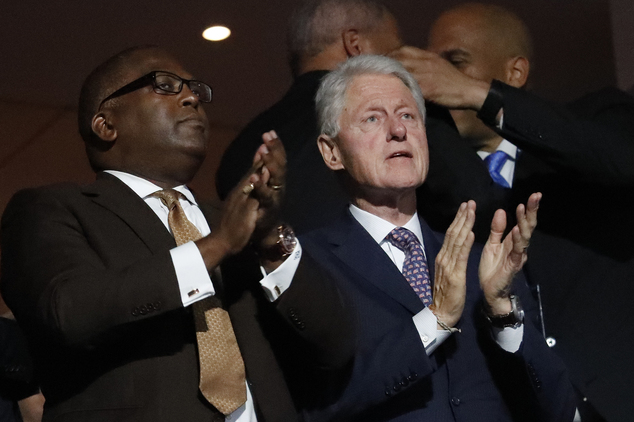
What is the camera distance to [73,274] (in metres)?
1.90

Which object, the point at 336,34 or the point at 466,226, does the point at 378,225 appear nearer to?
the point at 466,226

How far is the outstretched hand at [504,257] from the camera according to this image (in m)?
2.33

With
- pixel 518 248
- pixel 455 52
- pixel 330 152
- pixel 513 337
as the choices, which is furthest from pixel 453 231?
pixel 455 52

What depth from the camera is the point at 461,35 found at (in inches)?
141

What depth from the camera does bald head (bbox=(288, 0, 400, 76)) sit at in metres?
3.16

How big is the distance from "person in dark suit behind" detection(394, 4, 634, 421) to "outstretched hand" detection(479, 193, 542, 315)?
376 mm

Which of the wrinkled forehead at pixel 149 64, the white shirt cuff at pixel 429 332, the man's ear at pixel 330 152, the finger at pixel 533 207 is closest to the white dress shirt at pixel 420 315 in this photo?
the white shirt cuff at pixel 429 332

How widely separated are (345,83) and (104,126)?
2.25ft

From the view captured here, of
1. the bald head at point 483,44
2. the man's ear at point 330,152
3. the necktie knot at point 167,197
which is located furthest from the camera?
the bald head at point 483,44

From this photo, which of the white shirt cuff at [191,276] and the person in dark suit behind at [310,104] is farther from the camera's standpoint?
the person in dark suit behind at [310,104]

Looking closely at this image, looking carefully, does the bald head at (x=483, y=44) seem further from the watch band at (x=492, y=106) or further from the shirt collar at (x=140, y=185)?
the shirt collar at (x=140, y=185)

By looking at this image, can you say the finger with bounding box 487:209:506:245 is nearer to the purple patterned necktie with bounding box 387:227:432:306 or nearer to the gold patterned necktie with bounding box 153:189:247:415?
the purple patterned necktie with bounding box 387:227:432:306

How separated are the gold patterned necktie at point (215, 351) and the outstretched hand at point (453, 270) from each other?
0.53 metres

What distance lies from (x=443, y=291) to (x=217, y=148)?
11.7ft
